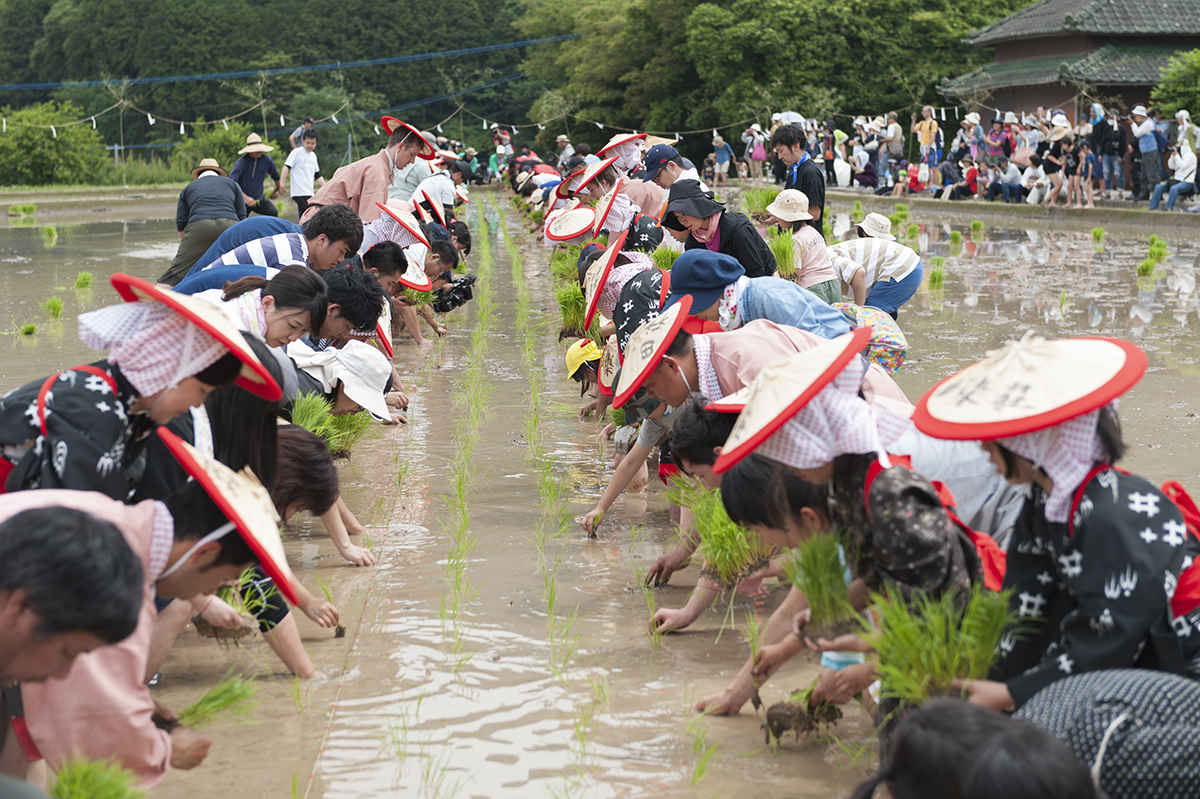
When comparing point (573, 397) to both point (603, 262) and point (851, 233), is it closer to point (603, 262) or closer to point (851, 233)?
point (603, 262)

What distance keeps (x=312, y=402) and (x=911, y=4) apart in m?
31.3

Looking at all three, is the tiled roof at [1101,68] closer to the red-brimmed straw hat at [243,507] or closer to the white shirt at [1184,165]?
the white shirt at [1184,165]

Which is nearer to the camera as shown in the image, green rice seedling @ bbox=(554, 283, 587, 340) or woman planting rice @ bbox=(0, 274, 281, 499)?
woman planting rice @ bbox=(0, 274, 281, 499)

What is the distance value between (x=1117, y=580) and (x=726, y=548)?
5.32 feet

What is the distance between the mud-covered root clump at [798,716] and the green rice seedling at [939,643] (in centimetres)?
53

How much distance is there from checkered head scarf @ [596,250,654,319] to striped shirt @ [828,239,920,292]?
1214mm

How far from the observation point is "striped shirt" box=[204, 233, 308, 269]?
5.14 meters

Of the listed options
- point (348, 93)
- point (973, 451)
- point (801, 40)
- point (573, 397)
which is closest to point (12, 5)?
point (348, 93)

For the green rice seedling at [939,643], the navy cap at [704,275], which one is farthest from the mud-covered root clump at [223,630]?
the navy cap at [704,275]

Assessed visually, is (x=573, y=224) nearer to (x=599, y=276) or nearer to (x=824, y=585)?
(x=599, y=276)

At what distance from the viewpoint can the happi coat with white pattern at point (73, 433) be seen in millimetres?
2566

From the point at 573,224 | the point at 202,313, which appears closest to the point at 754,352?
the point at 202,313

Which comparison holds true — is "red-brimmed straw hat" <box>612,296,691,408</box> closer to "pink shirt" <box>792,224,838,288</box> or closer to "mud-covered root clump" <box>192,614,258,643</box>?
"mud-covered root clump" <box>192,614,258,643</box>

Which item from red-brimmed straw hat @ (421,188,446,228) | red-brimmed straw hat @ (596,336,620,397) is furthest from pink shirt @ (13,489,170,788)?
red-brimmed straw hat @ (421,188,446,228)
